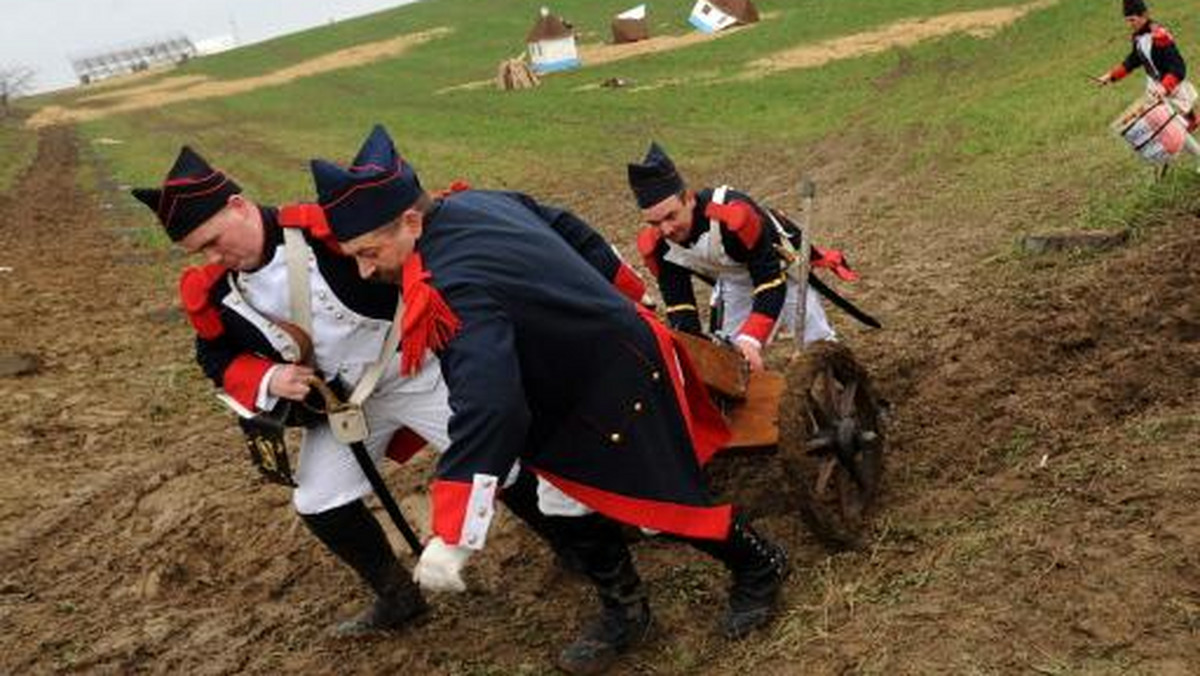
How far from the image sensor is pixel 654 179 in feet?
15.3

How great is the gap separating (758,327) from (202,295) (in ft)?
7.60

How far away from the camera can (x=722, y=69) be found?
31578 mm

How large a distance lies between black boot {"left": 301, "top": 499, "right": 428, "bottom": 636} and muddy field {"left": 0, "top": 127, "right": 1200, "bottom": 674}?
81 mm

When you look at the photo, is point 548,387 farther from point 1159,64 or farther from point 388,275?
point 1159,64

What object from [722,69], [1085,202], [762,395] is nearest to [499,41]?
[722,69]

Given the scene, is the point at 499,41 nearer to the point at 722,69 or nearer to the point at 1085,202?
the point at 722,69

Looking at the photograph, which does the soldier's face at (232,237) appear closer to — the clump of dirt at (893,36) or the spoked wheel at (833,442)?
the spoked wheel at (833,442)

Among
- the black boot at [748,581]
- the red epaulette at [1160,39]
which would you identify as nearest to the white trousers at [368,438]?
the black boot at [748,581]

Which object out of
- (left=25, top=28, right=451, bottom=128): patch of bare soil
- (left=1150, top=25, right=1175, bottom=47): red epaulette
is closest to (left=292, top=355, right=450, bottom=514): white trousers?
(left=1150, top=25, right=1175, bottom=47): red epaulette

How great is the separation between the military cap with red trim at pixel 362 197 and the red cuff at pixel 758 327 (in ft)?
6.75

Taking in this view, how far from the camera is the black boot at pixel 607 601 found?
3873mm

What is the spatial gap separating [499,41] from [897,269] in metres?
47.5

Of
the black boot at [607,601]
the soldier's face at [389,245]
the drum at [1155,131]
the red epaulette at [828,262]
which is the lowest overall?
the drum at [1155,131]

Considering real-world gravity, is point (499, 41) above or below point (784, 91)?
below
